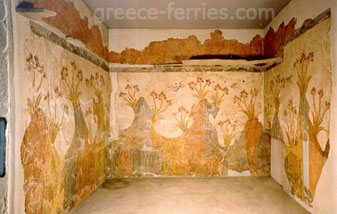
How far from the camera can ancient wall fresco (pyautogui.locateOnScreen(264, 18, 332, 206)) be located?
2057 millimetres

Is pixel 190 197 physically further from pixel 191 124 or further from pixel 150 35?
pixel 150 35

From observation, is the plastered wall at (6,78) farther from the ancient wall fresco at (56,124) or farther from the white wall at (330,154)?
the white wall at (330,154)

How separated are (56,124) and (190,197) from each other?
5.72 ft

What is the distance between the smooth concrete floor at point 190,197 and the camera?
2.41m

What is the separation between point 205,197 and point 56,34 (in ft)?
7.90

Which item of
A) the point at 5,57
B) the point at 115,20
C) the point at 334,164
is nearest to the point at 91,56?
the point at 115,20

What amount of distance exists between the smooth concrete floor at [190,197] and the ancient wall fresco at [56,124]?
1.02 ft

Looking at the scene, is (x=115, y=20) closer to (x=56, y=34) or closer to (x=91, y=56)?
(x=91, y=56)

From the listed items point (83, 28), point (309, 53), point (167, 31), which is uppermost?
point (167, 31)

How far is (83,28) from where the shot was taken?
8.95 ft

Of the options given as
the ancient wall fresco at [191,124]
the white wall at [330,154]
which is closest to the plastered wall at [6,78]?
the ancient wall fresco at [191,124]

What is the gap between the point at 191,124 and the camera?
3.62 metres

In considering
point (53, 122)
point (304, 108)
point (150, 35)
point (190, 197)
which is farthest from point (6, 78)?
point (304, 108)

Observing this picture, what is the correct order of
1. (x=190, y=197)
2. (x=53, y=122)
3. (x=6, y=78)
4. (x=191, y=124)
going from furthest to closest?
(x=191, y=124)
(x=190, y=197)
(x=53, y=122)
(x=6, y=78)
